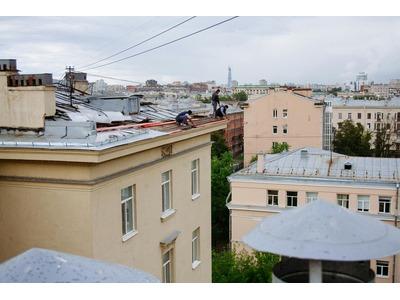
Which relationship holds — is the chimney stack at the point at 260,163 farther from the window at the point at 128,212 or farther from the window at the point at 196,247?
the window at the point at 128,212

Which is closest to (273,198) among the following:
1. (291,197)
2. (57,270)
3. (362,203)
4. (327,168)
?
(291,197)

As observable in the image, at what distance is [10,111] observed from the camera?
25.2 ft

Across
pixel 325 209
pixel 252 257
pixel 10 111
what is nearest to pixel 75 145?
pixel 10 111

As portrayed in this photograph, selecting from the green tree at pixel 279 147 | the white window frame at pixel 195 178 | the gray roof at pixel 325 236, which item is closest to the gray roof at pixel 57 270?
the gray roof at pixel 325 236

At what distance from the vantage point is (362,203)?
66.9 feet

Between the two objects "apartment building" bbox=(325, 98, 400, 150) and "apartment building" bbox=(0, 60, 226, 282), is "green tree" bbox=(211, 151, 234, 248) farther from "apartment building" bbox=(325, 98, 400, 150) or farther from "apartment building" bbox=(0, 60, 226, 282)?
"apartment building" bbox=(325, 98, 400, 150)

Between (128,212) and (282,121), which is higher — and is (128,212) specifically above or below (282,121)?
above

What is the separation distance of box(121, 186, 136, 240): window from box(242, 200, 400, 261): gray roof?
178 inches

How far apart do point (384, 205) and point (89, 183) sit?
632 inches

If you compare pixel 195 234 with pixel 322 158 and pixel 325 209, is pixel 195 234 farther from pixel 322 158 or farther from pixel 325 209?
pixel 322 158

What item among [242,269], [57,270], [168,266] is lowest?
[242,269]

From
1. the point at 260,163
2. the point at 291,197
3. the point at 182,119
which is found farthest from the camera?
the point at 260,163

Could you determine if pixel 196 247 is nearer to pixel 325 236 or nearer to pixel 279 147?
pixel 325 236

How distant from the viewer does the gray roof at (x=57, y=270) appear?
3.41 meters
